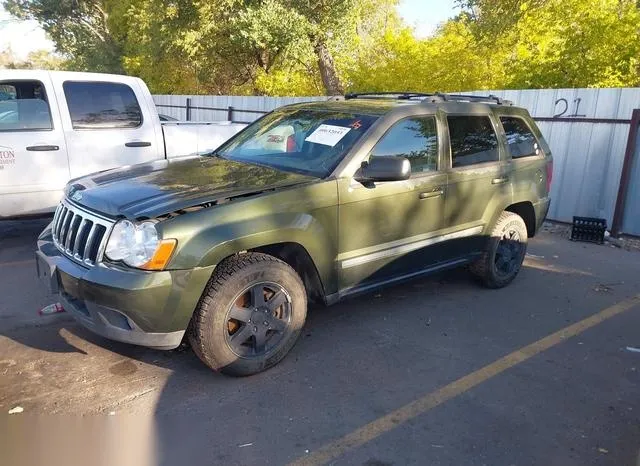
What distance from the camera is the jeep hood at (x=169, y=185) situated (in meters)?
3.30

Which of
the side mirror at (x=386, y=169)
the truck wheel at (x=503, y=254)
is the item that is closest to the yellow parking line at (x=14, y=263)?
the side mirror at (x=386, y=169)

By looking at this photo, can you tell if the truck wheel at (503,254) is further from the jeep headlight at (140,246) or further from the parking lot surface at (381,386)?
the jeep headlight at (140,246)

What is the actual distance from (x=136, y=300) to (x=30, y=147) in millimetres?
3619

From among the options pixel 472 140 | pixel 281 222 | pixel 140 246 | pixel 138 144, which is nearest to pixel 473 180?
pixel 472 140

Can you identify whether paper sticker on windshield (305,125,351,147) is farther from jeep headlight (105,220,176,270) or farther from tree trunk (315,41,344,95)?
tree trunk (315,41,344,95)

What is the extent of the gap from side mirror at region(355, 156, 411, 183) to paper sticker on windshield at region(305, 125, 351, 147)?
386 millimetres

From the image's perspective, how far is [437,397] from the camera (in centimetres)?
348

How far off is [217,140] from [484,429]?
17.1 feet

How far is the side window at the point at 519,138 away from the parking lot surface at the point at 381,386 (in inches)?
57.5

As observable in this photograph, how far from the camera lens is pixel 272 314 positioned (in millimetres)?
3646

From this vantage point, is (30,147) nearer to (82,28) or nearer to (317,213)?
(317,213)

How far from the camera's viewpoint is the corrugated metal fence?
764cm

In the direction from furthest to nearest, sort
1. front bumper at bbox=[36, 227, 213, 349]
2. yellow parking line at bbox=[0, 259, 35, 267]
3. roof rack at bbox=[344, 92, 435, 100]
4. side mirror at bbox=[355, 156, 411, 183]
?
1. yellow parking line at bbox=[0, 259, 35, 267]
2. roof rack at bbox=[344, 92, 435, 100]
3. side mirror at bbox=[355, 156, 411, 183]
4. front bumper at bbox=[36, 227, 213, 349]

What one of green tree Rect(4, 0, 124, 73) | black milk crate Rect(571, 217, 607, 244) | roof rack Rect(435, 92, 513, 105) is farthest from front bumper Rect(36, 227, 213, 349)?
green tree Rect(4, 0, 124, 73)
